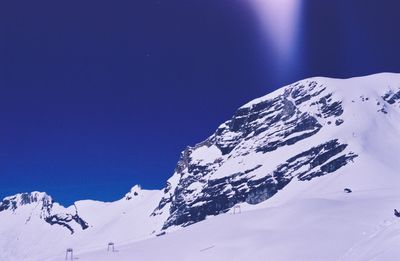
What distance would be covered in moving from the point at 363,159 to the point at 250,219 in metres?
170

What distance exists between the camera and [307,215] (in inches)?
1492

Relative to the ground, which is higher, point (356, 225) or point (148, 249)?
point (148, 249)

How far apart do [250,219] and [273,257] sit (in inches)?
369

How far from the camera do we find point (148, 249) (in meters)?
36.6

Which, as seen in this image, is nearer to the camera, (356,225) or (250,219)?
(356,225)

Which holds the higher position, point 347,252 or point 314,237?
point 314,237

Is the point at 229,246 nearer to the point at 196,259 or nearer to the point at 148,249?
the point at 196,259

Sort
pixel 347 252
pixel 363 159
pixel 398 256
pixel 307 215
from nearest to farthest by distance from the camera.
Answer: pixel 398 256 < pixel 347 252 < pixel 307 215 < pixel 363 159

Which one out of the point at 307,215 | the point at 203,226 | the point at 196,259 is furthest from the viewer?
the point at 203,226

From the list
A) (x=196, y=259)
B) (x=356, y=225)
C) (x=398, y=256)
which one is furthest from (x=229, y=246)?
(x=398, y=256)

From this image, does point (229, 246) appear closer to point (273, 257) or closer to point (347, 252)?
point (273, 257)

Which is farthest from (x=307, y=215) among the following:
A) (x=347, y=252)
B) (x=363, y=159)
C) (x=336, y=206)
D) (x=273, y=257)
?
(x=363, y=159)

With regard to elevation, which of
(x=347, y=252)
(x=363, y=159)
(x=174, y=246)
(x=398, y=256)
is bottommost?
(x=398, y=256)

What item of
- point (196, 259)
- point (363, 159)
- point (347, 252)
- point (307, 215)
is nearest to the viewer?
point (347, 252)
